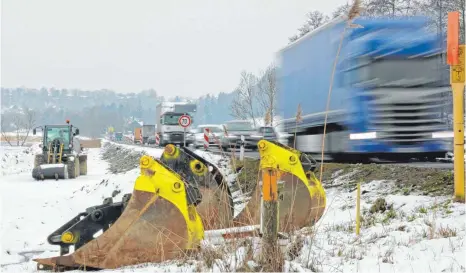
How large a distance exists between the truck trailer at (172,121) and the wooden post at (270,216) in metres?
30.0

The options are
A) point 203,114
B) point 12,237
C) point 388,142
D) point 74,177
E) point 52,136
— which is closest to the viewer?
point 12,237

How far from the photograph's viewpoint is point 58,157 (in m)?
24.8

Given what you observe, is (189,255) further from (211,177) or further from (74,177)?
(74,177)

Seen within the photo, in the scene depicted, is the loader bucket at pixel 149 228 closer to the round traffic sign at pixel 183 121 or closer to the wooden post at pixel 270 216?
the wooden post at pixel 270 216

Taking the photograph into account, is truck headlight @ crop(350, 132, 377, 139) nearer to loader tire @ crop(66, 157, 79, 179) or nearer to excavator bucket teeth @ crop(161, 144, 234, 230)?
excavator bucket teeth @ crop(161, 144, 234, 230)

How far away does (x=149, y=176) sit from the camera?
557cm

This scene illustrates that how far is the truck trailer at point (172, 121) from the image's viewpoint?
116 ft

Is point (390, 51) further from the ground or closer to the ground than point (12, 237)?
further from the ground

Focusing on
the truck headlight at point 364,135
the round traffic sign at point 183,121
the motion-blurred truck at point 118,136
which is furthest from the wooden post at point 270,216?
the motion-blurred truck at point 118,136

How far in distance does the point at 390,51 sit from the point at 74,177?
53.0 ft

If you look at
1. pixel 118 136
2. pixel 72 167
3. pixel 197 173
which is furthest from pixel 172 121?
pixel 118 136

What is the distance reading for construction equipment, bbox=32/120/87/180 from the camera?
2291cm

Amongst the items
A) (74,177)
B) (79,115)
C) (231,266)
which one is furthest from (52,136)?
(79,115)

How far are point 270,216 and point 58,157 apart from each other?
71.5 feet
